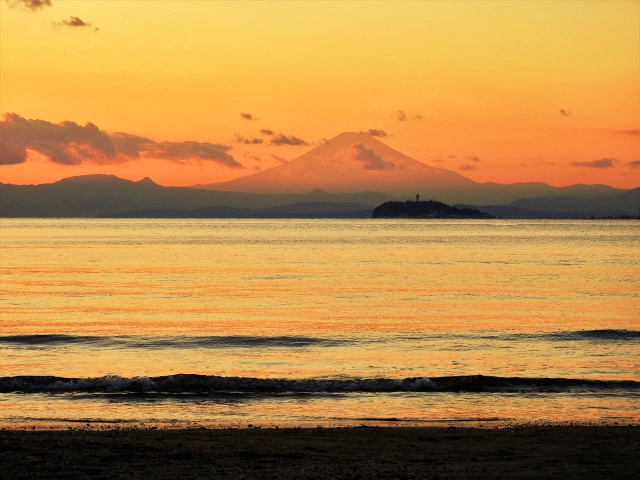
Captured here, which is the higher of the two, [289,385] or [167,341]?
[289,385]

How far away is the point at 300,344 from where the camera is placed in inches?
1430

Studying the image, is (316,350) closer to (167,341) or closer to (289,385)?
(167,341)

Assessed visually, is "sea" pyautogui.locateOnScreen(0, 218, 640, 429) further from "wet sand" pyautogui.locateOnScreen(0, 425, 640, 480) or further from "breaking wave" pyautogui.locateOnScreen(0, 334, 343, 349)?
"wet sand" pyautogui.locateOnScreen(0, 425, 640, 480)

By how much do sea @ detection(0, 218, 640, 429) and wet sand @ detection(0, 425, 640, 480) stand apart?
2321 mm

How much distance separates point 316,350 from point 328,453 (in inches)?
728

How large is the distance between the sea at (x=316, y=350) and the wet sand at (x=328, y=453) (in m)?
2.32

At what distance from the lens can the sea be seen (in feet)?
74.9


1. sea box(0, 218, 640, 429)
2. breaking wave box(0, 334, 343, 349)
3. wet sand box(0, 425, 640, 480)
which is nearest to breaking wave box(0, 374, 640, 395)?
sea box(0, 218, 640, 429)

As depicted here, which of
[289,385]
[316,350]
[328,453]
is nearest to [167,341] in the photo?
→ [316,350]

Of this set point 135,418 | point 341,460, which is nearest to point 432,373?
point 135,418

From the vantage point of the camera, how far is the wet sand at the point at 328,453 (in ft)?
46.5

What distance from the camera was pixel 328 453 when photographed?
16.0 meters

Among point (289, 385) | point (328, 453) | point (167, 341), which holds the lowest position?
point (167, 341)

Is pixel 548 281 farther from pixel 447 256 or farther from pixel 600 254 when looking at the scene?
pixel 600 254
